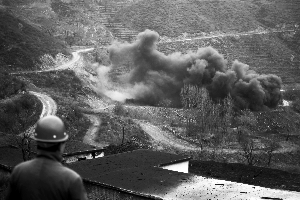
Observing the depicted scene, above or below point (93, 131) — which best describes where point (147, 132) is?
below

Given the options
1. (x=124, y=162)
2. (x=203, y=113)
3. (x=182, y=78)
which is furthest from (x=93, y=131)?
(x=182, y=78)

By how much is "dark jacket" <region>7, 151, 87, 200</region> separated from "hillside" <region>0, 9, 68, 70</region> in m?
55.8

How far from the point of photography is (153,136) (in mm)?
47250

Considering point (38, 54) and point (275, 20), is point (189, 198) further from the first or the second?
point (275, 20)

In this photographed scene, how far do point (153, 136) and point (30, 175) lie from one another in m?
42.4

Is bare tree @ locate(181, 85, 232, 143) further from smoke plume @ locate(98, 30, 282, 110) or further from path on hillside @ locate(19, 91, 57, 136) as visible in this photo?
path on hillside @ locate(19, 91, 57, 136)

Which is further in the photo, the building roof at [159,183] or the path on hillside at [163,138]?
the path on hillside at [163,138]

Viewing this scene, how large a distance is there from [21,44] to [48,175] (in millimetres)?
62764

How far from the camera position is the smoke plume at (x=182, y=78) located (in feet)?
202

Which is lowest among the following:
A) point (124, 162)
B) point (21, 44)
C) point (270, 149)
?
point (270, 149)

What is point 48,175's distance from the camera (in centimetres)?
490

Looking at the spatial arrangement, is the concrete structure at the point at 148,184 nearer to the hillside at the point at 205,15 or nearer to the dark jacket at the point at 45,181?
the dark jacket at the point at 45,181

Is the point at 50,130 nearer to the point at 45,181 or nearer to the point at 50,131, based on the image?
the point at 50,131

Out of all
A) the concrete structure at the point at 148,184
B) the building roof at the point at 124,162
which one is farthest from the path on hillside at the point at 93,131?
the concrete structure at the point at 148,184
